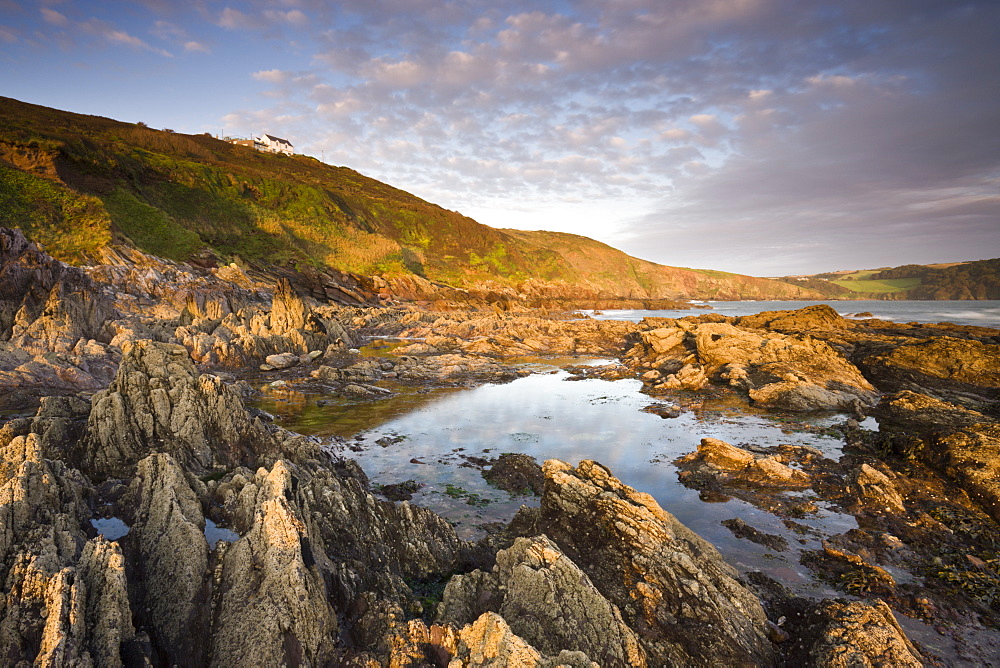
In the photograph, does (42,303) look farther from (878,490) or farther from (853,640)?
(878,490)

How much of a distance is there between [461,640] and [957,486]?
14911mm

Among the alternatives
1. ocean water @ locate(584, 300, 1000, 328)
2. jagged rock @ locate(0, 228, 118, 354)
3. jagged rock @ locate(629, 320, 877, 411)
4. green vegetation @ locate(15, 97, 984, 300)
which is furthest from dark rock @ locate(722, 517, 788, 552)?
ocean water @ locate(584, 300, 1000, 328)

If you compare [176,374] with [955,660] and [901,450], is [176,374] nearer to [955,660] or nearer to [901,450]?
[955,660]

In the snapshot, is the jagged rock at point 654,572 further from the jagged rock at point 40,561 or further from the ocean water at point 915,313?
the ocean water at point 915,313

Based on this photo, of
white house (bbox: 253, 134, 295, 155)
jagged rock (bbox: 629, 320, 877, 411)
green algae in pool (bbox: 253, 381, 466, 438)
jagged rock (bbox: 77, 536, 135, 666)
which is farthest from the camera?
white house (bbox: 253, 134, 295, 155)

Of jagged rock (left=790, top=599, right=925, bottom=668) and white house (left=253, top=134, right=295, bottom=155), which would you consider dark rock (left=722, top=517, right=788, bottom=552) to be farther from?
white house (left=253, top=134, right=295, bottom=155)

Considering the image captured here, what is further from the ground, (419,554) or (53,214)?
(53,214)

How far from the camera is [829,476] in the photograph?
13.9 metres

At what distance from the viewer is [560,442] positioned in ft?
61.3

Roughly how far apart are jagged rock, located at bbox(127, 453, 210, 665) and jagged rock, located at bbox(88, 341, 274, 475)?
334 cm

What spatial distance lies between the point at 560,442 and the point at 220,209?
101920mm

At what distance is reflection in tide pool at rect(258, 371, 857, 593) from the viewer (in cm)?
1146

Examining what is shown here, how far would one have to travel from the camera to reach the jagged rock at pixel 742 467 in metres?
13.8

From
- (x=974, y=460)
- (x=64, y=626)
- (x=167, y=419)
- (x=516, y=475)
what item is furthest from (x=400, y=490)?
(x=974, y=460)
